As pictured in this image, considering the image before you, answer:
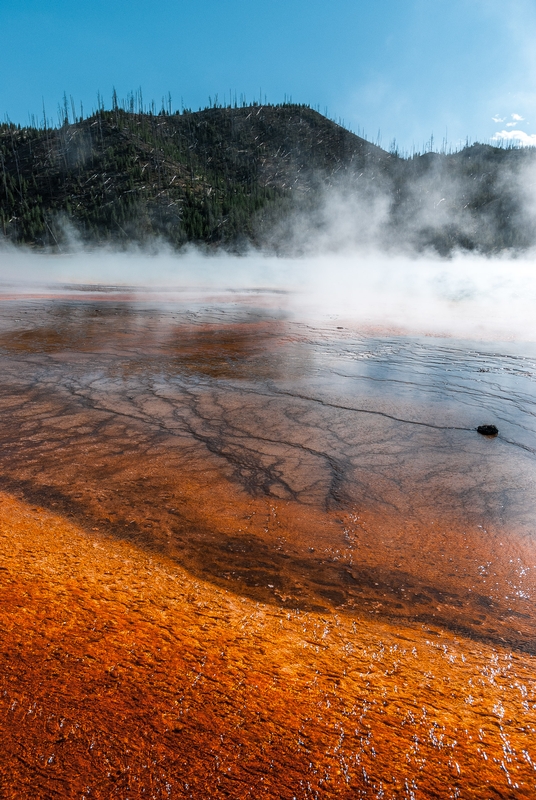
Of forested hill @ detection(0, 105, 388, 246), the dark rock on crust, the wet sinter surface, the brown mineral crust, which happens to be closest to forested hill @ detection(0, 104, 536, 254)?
forested hill @ detection(0, 105, 388, 246)

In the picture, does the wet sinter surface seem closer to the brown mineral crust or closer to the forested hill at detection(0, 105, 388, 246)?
the brown mineral crust

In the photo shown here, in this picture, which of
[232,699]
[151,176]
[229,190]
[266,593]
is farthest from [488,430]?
[229,190]

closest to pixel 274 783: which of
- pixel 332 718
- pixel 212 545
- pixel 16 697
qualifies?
pixel 332 718

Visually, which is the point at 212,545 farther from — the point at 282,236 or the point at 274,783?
the point at 282,236

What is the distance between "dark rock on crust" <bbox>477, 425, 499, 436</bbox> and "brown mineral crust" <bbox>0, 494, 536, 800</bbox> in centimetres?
234

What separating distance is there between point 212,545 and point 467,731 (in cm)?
124

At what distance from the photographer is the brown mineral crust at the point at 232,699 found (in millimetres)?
1120

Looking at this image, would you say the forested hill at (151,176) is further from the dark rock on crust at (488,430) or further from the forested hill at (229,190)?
the dark rock on crust at (488,430)

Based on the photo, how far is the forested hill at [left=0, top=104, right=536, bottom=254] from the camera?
46.0m

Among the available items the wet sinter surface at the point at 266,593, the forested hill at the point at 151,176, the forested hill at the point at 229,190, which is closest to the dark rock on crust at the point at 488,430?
the wet sinter surface at the point at 266,593

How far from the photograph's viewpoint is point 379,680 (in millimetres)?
1452

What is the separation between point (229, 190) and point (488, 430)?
215 ft

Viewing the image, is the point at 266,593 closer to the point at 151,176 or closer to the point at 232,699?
the point at 232,699

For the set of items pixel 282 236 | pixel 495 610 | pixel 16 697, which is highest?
pixel 282 236
